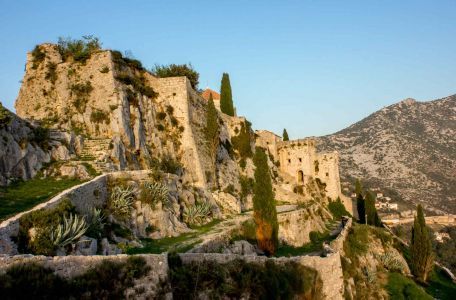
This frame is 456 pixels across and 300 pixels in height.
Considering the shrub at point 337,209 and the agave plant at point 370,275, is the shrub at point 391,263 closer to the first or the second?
the agave plant at point 370,275

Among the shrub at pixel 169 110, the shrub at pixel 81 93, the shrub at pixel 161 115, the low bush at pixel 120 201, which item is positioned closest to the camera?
the low bush at pixel 120 201

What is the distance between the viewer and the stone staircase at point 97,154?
2391cm

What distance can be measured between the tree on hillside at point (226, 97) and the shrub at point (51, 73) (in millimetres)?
23208

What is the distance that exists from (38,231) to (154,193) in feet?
30.8

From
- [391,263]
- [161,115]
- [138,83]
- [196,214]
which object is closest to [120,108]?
[138,83]

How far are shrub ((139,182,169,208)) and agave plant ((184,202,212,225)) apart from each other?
2973mm

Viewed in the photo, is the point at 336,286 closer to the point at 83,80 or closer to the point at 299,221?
the point at 299,221

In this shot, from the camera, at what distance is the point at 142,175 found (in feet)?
75.6

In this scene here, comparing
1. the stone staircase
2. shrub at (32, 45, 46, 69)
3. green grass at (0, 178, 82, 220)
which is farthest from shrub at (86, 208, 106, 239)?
shrub at (32, 45, 46, 69)

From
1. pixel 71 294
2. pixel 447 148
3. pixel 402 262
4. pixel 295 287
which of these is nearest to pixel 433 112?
pixel 447 148

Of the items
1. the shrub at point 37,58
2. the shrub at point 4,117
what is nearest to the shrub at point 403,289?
the shrub at point 4,117

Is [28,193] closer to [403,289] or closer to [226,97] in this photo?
[403,289]

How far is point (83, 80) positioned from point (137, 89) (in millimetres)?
4294

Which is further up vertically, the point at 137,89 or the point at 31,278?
the point at 137,89
